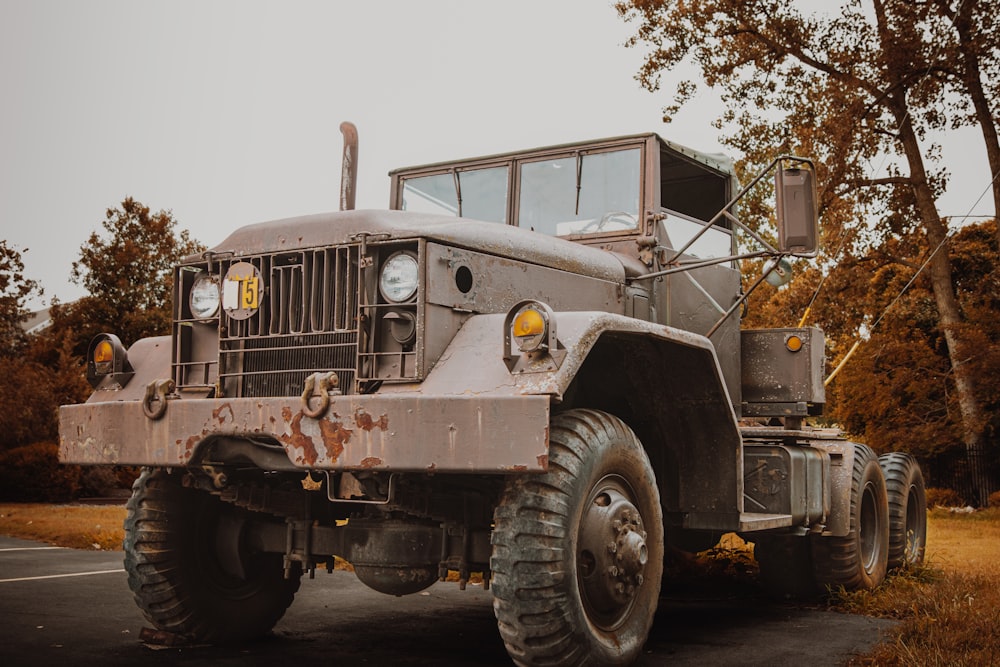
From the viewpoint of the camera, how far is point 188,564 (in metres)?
5.47

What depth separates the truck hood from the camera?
483 cm

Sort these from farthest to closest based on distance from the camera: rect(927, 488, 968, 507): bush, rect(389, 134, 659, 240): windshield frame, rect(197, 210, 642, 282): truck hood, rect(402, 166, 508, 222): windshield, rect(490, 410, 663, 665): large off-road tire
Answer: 1. rect(927, 488, 968, 507): bush
2. rect(402, 166, 508, 222): windshield
3. rect(389, 134, 659, 240): windshield frame
4. rect(197, 210, 642, 282): truck hood
5. rect(490, 410, 663, 665): large off-road tire

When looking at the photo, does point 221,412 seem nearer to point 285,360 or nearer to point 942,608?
point 285,360

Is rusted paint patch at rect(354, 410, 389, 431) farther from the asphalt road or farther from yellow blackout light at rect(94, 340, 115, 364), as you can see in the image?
yellow blackout light at rect(94, 340, 115, 364)

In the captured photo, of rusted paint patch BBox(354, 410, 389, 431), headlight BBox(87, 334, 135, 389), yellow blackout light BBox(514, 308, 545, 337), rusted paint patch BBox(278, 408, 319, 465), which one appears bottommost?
rusted paint patch BBox(278, 408, 319, 465)

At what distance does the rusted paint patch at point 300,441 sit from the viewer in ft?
14.1

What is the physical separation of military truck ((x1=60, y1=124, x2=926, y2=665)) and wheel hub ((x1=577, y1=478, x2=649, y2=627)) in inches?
0.4

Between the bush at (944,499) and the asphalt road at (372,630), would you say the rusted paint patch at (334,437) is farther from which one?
the bush at (944,499)

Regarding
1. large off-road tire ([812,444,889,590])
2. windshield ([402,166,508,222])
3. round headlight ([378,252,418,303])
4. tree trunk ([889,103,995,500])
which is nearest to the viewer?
round headlight ([378,252,418,303])

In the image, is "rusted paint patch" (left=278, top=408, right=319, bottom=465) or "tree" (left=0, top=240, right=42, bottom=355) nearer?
"rusted paint patch" (left=278, top=408, right=319, bottom=465)

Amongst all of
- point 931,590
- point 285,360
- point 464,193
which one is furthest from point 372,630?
point 931,590

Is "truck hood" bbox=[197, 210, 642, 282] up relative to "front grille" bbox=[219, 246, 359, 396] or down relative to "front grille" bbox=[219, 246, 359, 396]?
up

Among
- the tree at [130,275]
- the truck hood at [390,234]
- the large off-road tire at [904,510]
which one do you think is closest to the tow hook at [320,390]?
the truck hood at [390,234]

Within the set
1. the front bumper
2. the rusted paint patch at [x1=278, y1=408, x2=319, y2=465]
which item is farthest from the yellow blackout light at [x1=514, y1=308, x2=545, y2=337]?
the rusted paint patch at [x1=278, y1=408, x2=319, y2=465]
